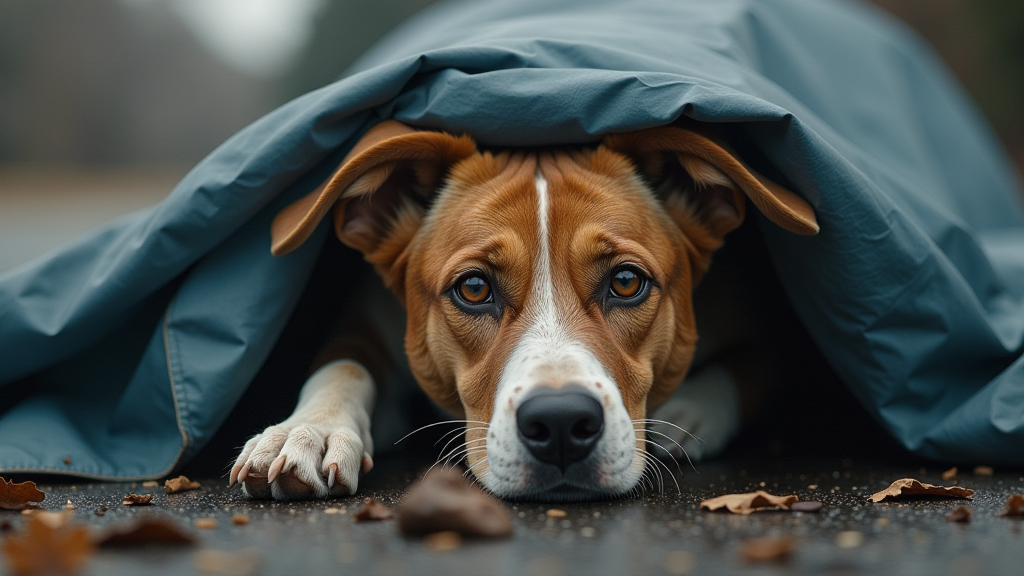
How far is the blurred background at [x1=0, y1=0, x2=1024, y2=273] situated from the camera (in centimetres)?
1240

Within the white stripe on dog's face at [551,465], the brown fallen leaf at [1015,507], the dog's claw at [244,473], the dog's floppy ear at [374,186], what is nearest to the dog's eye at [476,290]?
the white stripe on dog's face at [551,465]

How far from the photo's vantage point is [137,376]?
285cm

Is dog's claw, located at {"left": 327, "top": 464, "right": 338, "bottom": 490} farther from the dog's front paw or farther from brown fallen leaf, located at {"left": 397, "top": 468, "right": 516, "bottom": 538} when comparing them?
brown fallen leaf, located at {"left": 397, "top": 468, "right": 516, "bottom": 538}

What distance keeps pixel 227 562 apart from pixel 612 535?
0.77 metres

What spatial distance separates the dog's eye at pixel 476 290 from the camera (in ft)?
8.84

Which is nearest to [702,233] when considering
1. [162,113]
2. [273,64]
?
[273,64]

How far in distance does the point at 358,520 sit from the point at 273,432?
1.69 ft

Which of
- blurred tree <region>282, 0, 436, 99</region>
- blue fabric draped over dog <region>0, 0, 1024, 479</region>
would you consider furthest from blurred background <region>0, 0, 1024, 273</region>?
blue fabric draped over dog <region>0, 0, 1024, 479</region>

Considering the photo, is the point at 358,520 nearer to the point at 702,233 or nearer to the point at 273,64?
the point at 702,233

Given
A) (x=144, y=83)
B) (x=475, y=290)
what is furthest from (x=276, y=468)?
(x=144, y=83)

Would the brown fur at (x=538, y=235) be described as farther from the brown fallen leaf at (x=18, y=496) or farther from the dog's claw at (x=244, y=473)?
the brown fallen leaf at (x=18, y=496)

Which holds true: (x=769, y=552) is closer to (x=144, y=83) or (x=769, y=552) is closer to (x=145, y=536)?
(x=145, y=536)

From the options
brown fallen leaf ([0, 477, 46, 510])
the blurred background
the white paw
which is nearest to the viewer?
brown fallen leaf ([0, 477, 46, 510])

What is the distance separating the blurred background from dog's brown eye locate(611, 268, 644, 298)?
628cm
